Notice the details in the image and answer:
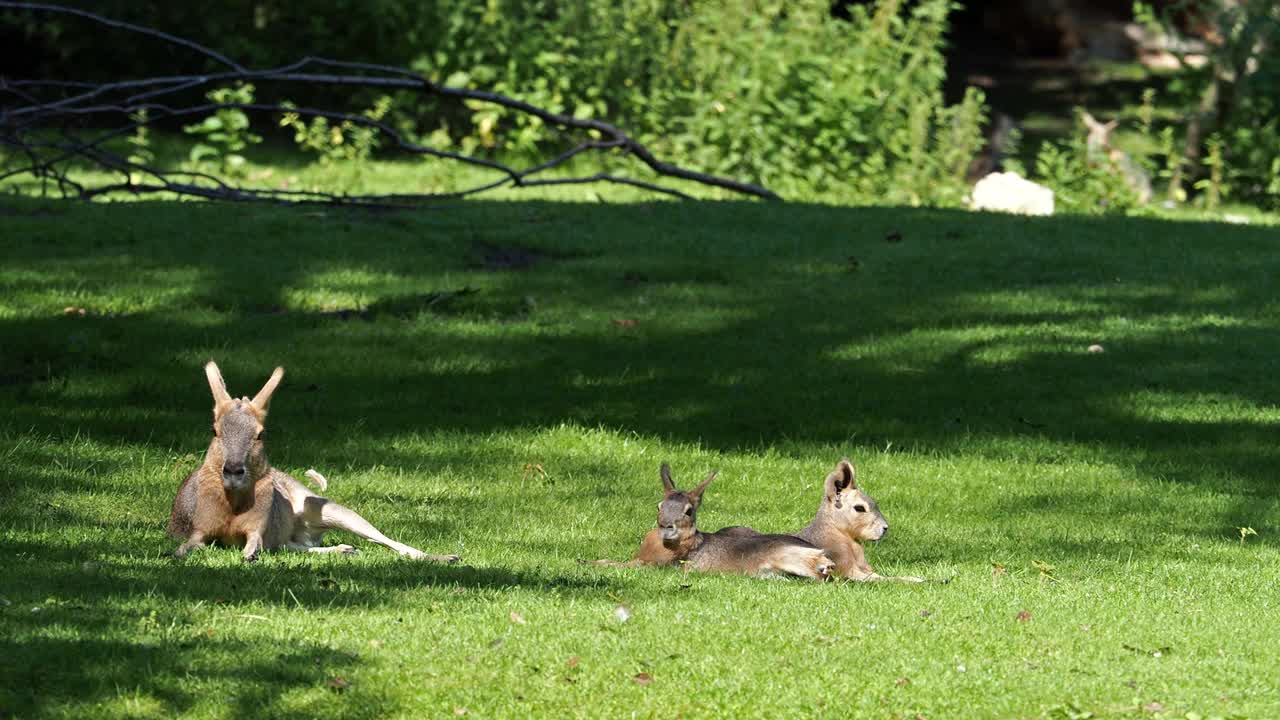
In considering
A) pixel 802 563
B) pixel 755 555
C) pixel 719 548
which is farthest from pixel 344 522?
pixel 802 563

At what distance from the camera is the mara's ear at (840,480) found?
8.91 m

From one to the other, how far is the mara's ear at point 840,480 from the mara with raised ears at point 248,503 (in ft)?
5.90

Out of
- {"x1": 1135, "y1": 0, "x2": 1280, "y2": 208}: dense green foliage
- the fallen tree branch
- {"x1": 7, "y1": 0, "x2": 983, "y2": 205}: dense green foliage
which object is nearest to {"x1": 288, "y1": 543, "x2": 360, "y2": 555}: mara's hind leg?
the fallen tree branch

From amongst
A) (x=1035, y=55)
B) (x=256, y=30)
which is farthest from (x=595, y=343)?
(x=1035, y=55)

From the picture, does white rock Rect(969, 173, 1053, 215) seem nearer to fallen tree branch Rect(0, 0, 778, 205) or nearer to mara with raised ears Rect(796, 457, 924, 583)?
fallen tree branch Rect(0, 0, 778, 205)

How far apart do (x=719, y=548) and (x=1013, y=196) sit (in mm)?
13620

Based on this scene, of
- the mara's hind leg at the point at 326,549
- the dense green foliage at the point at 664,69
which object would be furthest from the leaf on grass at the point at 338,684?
the dense green foliage at the point at 664,69

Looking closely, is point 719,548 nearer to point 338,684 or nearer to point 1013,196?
point 338,684

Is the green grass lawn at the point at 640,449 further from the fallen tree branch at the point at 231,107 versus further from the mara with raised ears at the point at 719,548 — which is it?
the fallen tree branch at the point at 231,107

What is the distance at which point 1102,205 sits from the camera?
22.1 m

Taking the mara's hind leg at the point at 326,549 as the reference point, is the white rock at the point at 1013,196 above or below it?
above

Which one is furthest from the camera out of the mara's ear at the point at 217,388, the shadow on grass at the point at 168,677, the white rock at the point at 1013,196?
the white rock at the point at 1013,196

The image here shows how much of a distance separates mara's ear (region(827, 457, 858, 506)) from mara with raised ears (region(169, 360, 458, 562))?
1799 millimetres

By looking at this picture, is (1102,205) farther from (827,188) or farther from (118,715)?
(118,715)
